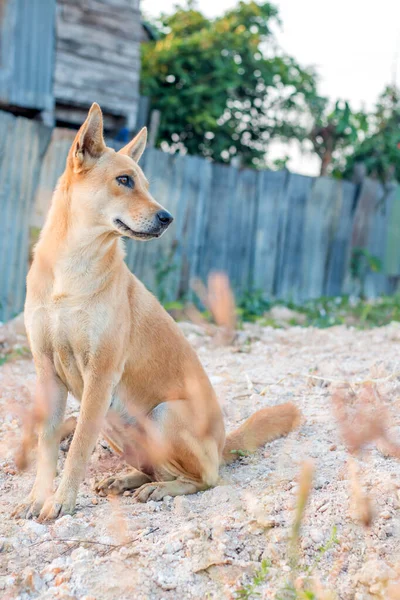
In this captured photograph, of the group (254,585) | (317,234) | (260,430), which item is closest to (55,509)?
(254,585)

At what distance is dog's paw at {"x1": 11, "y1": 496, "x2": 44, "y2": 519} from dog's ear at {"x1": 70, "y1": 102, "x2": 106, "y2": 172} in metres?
1.75

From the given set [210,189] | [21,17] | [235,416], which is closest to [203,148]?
[21,17]

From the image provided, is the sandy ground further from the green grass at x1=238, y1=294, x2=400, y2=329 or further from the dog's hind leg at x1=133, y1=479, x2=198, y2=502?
the green grass at x1=238, y1=294, x2=400, y2=329

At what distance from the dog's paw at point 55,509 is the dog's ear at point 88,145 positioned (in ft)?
5.66

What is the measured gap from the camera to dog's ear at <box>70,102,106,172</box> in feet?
11.8

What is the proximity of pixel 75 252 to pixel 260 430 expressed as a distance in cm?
148

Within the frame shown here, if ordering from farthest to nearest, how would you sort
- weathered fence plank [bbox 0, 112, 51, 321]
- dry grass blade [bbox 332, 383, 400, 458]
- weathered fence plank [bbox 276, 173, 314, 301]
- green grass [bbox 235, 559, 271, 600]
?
weathered fence plank [bbox 276, 173, 314, 301] → weathered fence plank [bbox 0, 112, 51, 321] → green grass [bbox 235, 559, 271, 600] → dry grass blade [bbox 332, 383, 400, 458]

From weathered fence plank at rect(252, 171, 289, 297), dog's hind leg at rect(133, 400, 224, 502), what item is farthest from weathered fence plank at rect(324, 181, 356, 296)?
dog's hind leg at rect(133, 400, 224, 502)

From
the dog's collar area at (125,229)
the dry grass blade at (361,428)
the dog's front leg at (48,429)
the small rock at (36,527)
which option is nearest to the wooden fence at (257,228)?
the dog's front leg at (48,429)

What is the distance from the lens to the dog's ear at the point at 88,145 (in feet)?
11.8

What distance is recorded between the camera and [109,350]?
3393 mm

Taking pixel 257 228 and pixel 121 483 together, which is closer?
pixel 121 483

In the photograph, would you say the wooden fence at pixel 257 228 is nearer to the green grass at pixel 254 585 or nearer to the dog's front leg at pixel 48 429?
the dog's front leg at pixel 48 429

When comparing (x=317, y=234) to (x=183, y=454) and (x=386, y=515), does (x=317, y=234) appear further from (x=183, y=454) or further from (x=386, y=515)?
(x=386, y=515)
